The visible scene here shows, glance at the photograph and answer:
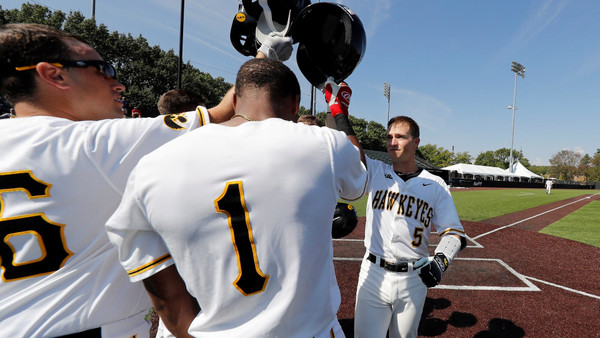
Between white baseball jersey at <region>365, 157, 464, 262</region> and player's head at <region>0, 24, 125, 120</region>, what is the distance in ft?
8.94

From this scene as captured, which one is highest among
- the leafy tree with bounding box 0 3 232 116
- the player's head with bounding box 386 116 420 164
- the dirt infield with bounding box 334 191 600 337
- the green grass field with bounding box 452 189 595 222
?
the leafy tree with bounding box 0 3 232 116

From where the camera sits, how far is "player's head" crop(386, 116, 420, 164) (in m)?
3.39

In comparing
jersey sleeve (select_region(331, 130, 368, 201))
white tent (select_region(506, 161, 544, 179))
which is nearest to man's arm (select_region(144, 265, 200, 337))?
jersey sleeve (select_region(331, 130, 368, 201))

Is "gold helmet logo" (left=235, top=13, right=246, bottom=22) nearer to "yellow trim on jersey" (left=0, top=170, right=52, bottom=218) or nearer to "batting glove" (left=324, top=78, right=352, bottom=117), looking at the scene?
"batting glove" (left=324, top=78, right=352, bottom=117)

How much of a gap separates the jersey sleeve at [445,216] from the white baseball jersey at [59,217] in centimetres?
290

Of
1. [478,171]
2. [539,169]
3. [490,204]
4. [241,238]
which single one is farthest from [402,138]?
[539,169]

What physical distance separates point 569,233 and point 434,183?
534 inches

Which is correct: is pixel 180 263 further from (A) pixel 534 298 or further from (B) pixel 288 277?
(A) pixel 534 298

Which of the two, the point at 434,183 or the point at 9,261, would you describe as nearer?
the point at 9,261

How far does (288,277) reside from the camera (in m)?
1.17

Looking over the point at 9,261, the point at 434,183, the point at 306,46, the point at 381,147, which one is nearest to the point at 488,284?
the point at 434,183

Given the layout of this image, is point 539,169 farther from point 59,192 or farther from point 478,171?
point 59,192

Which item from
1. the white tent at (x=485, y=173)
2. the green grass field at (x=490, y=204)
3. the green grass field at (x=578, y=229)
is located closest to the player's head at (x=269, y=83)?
the green grass field at (x=578, y=229)

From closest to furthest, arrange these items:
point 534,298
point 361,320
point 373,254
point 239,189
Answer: point 239,189
point 361,320
point 373,254
point 534,298
